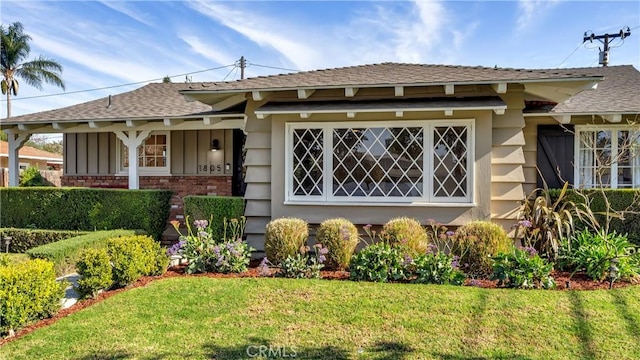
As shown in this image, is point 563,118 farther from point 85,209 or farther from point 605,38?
point 605,38

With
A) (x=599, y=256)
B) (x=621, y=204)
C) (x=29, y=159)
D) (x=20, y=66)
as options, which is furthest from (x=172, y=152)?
(x=20, y=66)

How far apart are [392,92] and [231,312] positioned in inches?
169

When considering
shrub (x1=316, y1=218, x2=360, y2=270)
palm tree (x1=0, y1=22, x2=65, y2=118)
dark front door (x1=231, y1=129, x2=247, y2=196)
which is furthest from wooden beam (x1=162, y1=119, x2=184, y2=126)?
palm tree (x1=0, y1=22, x2=65, y2=118)

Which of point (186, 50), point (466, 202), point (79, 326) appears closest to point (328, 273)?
point (466, 202)

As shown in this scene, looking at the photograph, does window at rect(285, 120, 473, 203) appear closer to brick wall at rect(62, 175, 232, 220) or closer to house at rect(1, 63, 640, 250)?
house at rect(1, 63, 640, 250)

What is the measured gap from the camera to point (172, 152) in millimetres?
10211

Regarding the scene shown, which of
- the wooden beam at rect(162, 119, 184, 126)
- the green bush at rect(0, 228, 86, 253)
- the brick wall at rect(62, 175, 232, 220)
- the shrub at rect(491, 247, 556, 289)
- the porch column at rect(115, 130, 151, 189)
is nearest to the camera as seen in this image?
the shrub at rect(491, 247, 556, 289)

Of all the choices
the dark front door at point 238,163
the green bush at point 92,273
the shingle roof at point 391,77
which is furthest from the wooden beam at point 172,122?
the green bush at point 92,273

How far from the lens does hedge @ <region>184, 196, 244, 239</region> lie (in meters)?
6.76

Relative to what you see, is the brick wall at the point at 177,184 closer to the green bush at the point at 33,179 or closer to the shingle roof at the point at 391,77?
the green bush at the point at 33,179

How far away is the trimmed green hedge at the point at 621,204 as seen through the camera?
6012 mm

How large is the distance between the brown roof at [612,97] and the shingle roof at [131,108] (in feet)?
25.2

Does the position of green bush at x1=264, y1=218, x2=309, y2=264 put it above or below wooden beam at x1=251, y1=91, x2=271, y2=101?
below

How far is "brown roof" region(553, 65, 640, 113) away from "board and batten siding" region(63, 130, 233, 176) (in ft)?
24.9
